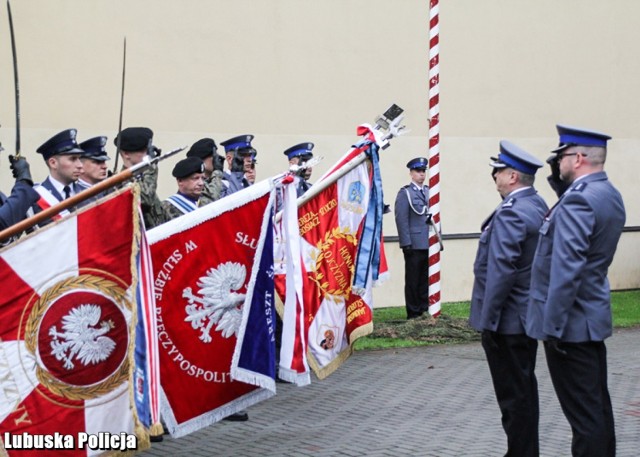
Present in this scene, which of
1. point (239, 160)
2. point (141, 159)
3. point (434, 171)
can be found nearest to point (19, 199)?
point (141, 159)

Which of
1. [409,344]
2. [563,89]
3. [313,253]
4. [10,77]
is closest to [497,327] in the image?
[313,253]

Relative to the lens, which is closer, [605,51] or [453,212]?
[453,212]

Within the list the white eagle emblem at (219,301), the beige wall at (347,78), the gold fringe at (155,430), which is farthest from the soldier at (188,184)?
the beige wall at (347,78)

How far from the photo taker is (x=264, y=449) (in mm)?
7336

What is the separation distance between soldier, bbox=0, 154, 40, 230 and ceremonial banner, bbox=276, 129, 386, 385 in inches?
72.0

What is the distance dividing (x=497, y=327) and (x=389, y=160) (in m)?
9.08

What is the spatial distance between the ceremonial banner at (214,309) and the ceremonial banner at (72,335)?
105 cm

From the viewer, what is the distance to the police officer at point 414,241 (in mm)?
13812

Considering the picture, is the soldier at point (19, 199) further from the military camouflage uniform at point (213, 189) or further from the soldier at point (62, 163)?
the military camouflage uniform at point (213, 189)

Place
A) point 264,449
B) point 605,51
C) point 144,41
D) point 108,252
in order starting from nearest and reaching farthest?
point 108,252
point 264,449
point 144,41
point 605,51

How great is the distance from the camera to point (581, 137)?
19.1 ft

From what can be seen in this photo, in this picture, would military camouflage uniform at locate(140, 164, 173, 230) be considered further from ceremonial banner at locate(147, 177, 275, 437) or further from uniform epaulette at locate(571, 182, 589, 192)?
uniform epaulette at locate(571, 182, 589, 192)

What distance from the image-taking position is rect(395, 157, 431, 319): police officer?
13.8m

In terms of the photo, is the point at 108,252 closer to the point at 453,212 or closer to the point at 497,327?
the point at 497,327
